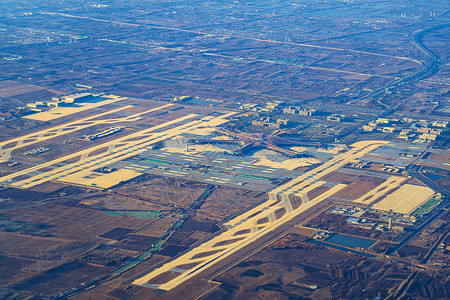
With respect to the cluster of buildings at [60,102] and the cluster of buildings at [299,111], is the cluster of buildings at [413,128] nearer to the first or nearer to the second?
the cluster of buildings at [299,111]

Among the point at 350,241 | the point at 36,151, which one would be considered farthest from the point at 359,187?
the point at 36,151

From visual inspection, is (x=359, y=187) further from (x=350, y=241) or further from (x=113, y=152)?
(x=113, y=152)

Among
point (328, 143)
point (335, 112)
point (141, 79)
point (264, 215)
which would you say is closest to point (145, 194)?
point (264, 215)

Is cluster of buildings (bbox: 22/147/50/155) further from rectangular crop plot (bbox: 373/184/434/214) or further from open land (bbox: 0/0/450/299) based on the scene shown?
rectangular crop plot (bbox: 373/184/434/214)

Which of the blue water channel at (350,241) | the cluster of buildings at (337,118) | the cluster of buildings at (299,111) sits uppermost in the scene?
the cluster of buildings at (299,111)

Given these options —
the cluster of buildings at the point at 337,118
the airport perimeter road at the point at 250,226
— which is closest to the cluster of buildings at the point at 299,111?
the cluster of buildings at the point at 337,118

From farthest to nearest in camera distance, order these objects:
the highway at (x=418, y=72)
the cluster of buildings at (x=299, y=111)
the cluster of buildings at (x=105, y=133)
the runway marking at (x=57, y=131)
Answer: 1. the highway at (x=418, y=72)
2. the cluster of buildings at (x=299, y=111)
3. the cluster of buildings at (x=105, y=133)
4. the runway marking at (x=57, y=131)

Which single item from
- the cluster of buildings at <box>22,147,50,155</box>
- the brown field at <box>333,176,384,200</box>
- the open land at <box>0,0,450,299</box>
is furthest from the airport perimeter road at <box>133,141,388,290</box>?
the cluster of buildings at <box>22,147,50,155</box>

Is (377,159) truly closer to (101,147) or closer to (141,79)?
(101,147)
